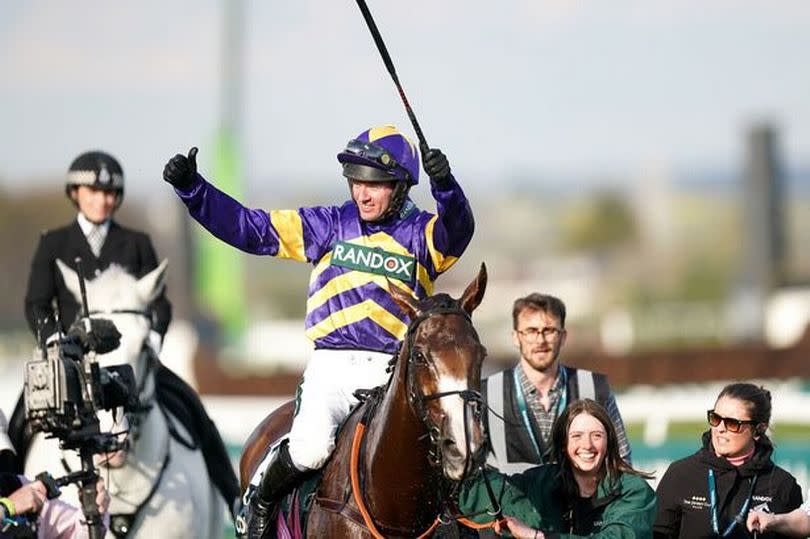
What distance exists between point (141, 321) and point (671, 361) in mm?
16040

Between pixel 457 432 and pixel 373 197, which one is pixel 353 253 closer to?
pixel 373 197

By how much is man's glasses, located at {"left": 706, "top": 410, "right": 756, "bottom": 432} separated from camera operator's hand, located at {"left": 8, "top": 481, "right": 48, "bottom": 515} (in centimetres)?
263

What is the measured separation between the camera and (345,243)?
7.13 m

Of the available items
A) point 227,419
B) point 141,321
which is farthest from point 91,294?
point 227,419

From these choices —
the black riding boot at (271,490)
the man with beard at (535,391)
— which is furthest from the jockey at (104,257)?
the black riding boot at (271,490)

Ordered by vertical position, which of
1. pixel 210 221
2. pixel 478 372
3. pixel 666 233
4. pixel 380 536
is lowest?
pixel 380 536

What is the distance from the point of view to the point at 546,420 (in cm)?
791

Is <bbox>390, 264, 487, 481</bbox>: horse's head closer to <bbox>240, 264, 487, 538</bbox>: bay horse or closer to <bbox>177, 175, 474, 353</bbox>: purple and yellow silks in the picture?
<bbox>240, 264, 487, 538</bbox>: bay horse

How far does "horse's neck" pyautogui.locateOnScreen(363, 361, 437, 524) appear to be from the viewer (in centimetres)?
631

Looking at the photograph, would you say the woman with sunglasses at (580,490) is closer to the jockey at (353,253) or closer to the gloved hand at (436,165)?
the jockey at (353,253)

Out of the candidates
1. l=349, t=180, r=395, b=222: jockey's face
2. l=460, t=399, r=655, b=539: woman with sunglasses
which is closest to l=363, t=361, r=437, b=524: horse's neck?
l=460, t=399, r=655, b=539: woman with sunglasses

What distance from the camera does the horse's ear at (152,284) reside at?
30.3 ft

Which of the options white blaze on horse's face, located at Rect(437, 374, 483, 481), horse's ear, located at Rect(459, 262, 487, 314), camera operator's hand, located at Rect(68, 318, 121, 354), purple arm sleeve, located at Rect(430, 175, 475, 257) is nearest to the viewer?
white blaze on horse's face, located at Rect(437, 374, 483, 481)

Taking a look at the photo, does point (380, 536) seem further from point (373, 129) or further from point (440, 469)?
point (373, 129)
